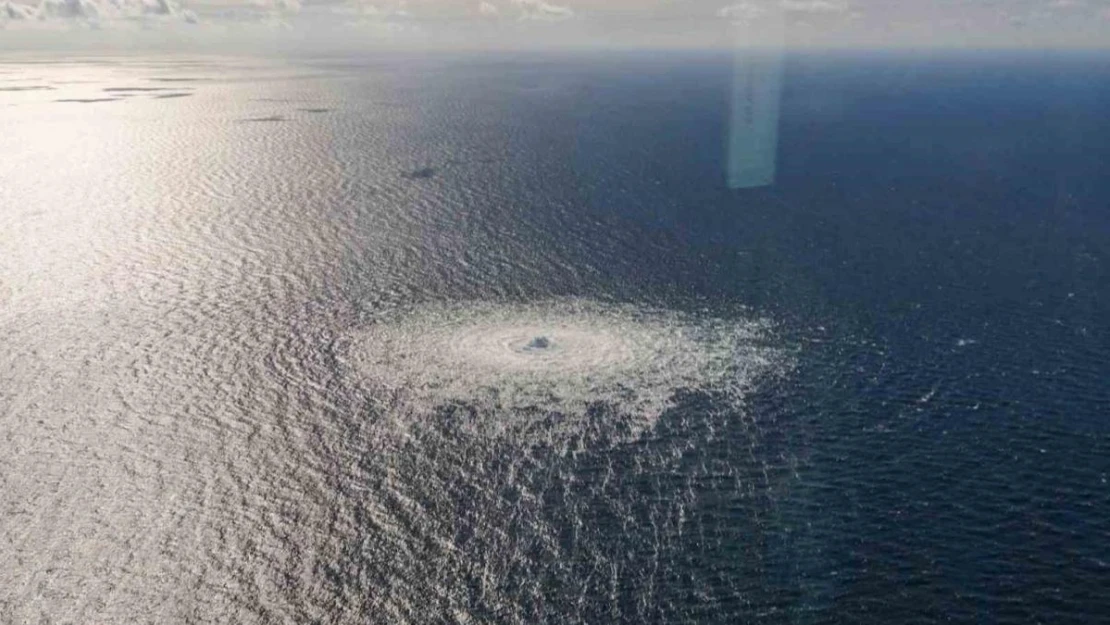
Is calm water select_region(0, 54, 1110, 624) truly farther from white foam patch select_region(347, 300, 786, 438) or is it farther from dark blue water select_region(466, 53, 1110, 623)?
white foam patch select_region(347, 300, 786, 438)

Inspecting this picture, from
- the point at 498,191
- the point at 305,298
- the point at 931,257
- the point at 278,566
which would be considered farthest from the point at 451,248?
the point at 278,566

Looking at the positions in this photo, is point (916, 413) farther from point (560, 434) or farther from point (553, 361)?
point (553, 361)

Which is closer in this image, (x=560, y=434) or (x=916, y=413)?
(x=560, y=434)

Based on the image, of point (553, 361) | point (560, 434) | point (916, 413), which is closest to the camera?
point (560, 434)

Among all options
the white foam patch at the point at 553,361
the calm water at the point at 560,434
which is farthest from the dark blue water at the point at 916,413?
the white foam patch at the point at 553,361

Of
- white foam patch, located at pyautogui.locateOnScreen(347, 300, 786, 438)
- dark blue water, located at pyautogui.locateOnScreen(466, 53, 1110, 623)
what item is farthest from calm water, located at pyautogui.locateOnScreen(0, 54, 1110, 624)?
white foam patch, located at pyautogui.locateOnScreen(347, 300, 786, 438)

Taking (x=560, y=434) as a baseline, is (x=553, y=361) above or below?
above

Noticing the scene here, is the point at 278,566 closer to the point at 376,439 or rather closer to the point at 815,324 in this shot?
the point at 376,439

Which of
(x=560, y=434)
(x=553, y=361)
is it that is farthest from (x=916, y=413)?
(x=553, y=361)

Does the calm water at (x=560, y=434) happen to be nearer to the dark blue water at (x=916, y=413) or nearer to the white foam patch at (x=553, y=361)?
the dark blue water at (x=916, y=413)
